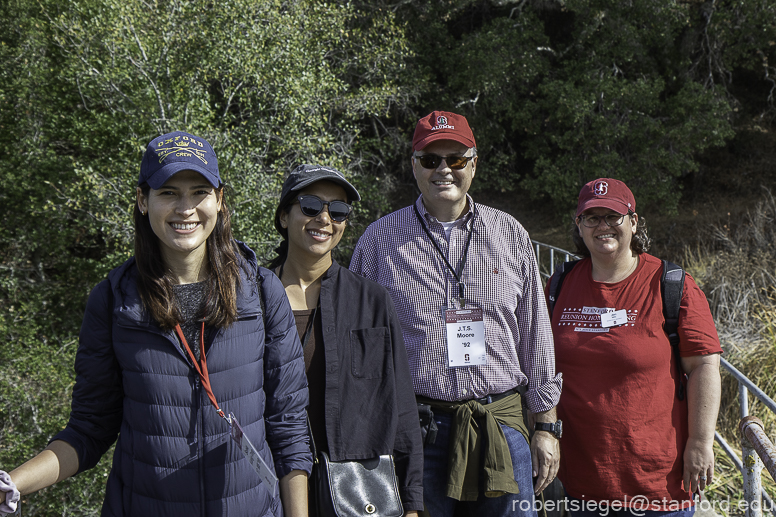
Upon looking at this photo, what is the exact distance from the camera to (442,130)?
241cm

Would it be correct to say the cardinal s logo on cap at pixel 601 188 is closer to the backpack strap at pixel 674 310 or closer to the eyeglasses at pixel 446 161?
the backpack strap at pixel 674 310

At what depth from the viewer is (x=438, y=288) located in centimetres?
235

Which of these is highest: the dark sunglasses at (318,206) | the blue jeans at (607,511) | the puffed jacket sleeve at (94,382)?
the dark sunglasses at (318,206)

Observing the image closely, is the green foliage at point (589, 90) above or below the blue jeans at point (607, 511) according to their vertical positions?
above

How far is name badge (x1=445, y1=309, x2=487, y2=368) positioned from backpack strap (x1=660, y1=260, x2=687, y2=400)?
781 mm

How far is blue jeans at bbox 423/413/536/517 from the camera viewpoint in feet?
7.39

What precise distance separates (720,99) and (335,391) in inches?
509

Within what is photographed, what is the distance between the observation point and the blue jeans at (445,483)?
2.25m

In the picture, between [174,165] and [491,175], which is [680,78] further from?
[174,165]

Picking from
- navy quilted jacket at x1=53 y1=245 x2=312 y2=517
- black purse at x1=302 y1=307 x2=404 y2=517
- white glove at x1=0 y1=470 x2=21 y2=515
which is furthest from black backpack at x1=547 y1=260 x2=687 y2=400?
white glove at x1=0 y1=470 x2=21 y2=515

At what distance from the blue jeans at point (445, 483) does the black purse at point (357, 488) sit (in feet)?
1.24

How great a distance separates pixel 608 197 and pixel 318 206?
133 centimetres

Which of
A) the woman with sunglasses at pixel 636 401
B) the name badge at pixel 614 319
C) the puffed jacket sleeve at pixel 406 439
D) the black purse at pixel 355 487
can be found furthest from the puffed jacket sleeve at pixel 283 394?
the name badge at pixel 614 319

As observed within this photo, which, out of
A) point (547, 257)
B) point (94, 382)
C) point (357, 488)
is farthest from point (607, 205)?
point (547, 257)
